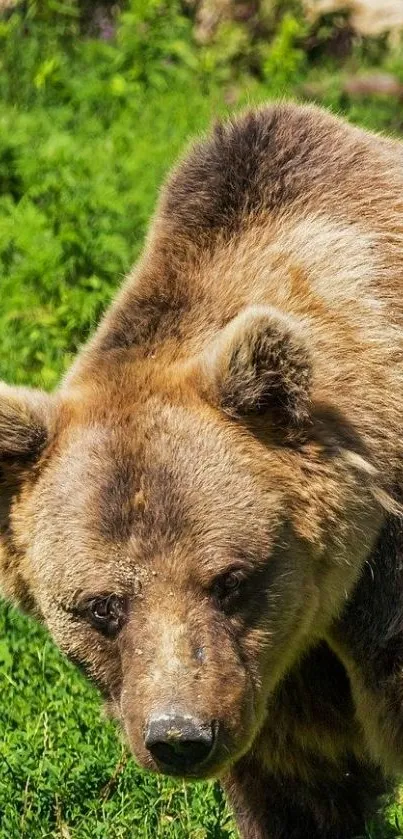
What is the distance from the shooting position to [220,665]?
13.9 ft

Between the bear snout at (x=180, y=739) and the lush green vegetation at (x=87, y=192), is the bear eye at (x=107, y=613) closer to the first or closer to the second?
the bear snout at (x=180, y=739)

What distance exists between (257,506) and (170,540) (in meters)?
0.28

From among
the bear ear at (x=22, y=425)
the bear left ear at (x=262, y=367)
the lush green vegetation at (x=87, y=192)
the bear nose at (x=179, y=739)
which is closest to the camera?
the bear nose at (x=179, y=739)

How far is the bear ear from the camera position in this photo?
4.59 metres

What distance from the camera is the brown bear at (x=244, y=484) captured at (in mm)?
4328

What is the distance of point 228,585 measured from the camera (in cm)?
438

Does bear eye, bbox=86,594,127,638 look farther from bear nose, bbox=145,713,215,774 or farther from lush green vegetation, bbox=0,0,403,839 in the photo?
lush green vegetation, bbox=0,0,403,839

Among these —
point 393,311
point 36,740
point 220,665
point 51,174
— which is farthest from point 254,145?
point 51,174

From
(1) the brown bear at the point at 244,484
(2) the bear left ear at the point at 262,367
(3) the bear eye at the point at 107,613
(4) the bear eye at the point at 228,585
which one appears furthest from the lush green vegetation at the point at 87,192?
(2) the bear left ear at the point at 262,367

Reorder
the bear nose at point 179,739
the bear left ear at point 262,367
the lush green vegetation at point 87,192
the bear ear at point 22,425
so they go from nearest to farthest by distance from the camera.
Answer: the bear nose at point 179,739
the bear left ear at point 262,367
the bear ear at point 22,425
the lush green vegetation at point 87,192

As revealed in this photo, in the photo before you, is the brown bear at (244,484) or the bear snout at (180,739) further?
the brown bear at (244,484)

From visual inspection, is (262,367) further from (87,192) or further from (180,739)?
(87,192)

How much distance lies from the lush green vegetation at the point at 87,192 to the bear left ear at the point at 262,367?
1.70 m

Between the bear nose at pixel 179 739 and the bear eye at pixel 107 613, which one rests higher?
the bear eye at pixel 107 613
